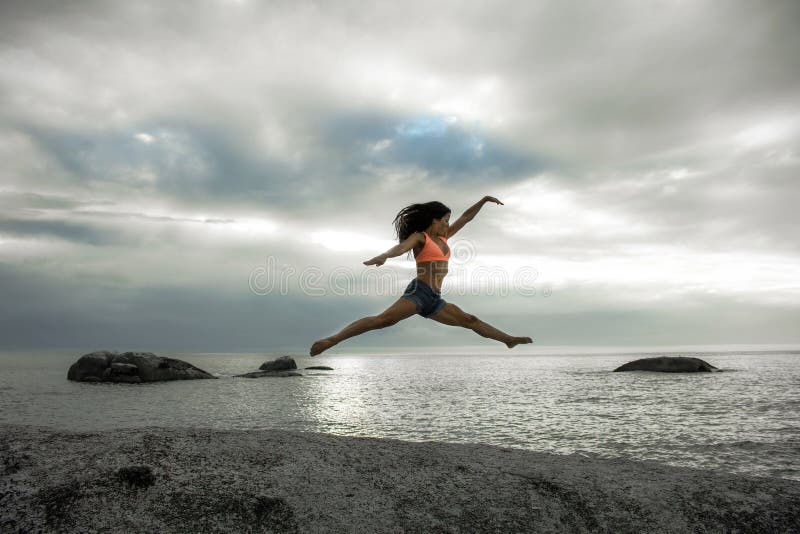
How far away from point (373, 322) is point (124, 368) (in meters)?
50.0

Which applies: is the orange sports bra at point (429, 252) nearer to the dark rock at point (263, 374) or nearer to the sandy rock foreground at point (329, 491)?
the sandy rock foreground at point (329, 491)

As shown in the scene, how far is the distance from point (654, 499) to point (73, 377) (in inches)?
2321

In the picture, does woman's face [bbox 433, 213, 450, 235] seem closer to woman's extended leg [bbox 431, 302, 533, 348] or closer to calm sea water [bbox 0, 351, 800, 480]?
woman's extended leg [bbox 431, 302, 533, 348]

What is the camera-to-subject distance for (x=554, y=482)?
24.3ft

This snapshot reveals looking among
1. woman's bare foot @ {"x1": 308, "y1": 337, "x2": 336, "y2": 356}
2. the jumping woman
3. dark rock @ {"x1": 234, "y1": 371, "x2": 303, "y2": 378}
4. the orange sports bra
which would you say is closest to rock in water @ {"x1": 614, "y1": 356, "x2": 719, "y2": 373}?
dark rock @ {"x1": 234, "y1": 371, "x2": 303, "y2": 378}

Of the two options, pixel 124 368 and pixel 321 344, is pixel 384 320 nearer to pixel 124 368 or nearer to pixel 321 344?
pixel 321 344

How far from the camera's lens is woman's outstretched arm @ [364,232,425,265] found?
496 cm

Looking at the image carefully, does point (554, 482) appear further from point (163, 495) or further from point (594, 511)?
point (163, 495)

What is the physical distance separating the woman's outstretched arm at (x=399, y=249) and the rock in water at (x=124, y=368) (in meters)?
50.1

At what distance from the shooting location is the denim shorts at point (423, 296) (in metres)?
5.73

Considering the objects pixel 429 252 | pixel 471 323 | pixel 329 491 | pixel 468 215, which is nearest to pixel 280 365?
pixel 329 491

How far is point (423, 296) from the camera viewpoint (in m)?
5.73

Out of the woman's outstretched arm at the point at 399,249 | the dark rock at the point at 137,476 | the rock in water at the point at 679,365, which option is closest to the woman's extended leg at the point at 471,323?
the woman's outstretched arm at the point at 399,249

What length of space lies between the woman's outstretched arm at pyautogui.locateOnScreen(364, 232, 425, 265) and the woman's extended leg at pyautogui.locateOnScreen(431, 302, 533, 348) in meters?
0.95
